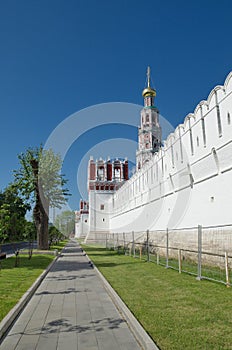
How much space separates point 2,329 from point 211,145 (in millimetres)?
12460

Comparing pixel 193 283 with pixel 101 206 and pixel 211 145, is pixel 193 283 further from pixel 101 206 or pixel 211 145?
pixel 101 206

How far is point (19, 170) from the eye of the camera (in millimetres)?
28469

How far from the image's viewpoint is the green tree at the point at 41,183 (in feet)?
90.2

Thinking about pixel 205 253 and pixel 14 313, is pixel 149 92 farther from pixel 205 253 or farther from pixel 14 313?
pixel 14 313

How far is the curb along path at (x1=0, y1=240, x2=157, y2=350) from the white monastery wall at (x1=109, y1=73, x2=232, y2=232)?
7.72m

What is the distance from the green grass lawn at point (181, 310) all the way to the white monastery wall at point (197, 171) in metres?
4.95

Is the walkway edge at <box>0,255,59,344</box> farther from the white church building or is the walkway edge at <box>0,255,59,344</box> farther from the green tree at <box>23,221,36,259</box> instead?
the green tree at <box>23,221,36,259</box>

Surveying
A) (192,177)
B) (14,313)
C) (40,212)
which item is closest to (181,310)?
(14,313)

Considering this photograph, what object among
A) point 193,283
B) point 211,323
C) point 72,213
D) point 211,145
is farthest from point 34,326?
point 72,213

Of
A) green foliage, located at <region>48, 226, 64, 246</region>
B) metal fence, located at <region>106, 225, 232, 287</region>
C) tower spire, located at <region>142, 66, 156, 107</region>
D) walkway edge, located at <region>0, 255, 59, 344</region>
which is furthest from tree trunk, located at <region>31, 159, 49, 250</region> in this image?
tower spire, located at <region>142, 66, 156, 107</region>

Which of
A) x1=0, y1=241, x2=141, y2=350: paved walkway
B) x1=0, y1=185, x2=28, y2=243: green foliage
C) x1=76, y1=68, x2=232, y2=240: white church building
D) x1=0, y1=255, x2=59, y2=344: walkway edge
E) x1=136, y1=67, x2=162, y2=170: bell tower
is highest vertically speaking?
x1=136, y1=67, x2=162, y2=170: bell tower

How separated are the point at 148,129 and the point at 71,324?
6182 centimetres

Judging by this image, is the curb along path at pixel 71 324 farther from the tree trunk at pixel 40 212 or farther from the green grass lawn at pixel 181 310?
the tree trunk at pixel 40 212

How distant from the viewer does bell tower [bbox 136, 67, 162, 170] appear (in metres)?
65.2
